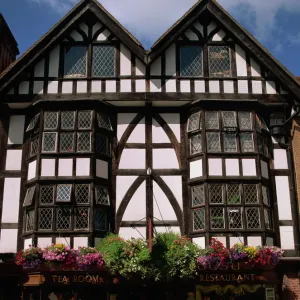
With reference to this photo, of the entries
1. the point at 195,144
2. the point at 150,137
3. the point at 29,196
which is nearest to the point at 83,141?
the point at 150,137

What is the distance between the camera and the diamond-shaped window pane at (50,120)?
17.4m

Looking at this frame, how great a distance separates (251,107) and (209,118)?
152cm

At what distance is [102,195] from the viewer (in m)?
16.9

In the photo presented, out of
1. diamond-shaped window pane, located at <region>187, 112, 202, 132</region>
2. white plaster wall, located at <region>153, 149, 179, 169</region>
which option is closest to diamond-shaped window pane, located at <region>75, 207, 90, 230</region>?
white plaster wall, located at <region>153, 149, 179, 169</region>

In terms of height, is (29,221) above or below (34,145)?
below

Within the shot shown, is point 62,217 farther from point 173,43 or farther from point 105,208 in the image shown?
Answer: point 173,43

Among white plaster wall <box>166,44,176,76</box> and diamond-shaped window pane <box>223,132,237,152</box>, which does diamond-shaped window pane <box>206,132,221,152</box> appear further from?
white plaster wall <box>166,44,176,76</box>

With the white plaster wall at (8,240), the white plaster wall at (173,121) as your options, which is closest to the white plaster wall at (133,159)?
the white plaster wall at (173,121)

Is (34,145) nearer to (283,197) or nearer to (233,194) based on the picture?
(233,194)

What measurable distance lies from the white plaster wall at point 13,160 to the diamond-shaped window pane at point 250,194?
305 inches

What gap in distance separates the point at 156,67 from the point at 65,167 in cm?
477

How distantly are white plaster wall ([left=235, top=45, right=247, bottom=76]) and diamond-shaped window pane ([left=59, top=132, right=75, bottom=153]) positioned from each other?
6259 millimetres

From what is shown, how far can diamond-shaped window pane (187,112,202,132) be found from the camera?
17484mm

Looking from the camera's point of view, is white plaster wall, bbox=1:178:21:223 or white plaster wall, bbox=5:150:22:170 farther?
white plaster wall, bbox=5:150:22:170
